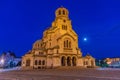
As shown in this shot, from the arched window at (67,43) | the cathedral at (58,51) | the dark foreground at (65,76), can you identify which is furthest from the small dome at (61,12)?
the dark foreground at (65,76)

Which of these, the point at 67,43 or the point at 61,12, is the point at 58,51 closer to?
the point at 67,43

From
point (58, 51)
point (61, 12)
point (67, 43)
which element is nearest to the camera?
point (58, 51)

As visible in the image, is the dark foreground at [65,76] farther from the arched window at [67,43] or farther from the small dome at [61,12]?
the small dome at [61,12]

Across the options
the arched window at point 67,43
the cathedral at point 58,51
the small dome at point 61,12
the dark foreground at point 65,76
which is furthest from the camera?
the small dome at point 61,12

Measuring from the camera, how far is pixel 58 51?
5053 centimetres

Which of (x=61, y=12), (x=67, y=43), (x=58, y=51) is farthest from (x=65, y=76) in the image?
(x=61, y=12)

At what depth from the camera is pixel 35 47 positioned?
58594 millimetres

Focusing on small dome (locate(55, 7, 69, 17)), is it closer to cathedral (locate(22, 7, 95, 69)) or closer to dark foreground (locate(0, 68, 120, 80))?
cathedral (locate(22, 7, 95, 69))

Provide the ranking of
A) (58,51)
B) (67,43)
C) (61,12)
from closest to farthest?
1. (58,51)
2. (67,43)
3. (61,12)

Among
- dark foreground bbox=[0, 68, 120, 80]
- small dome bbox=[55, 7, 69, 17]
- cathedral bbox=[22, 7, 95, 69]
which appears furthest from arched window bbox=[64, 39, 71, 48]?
dark foreground bbox=[0, 68, 120, 80]

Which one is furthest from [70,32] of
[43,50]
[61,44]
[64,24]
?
[43,50]

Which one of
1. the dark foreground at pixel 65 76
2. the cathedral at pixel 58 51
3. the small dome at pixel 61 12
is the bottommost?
the dark foreground at pixel 65 76

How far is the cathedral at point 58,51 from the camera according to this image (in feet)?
164

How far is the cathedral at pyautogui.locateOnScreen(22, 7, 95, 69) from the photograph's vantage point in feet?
164
